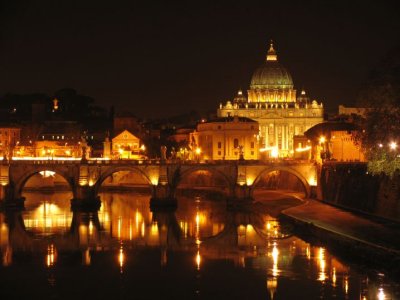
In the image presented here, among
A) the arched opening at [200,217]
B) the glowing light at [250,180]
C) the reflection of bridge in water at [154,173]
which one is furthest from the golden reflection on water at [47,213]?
the glowing light at [250,180]

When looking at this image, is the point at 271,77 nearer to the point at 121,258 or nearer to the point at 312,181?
the point at 312,181

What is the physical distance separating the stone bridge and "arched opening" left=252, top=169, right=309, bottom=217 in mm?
606

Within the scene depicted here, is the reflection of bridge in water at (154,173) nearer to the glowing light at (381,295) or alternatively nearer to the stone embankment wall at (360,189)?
the stone embankment wall at (360,189)

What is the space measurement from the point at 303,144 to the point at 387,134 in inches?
2664

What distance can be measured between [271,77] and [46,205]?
81.2m

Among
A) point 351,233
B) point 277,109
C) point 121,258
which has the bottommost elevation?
point 121,258

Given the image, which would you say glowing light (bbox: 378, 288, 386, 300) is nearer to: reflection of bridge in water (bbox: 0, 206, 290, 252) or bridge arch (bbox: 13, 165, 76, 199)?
reflection of bridge in water (bbox: 0, 206, 290, 252)

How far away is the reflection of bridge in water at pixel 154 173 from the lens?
220 feet

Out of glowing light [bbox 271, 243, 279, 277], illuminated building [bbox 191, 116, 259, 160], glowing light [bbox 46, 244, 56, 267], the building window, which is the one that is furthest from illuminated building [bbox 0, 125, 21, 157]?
glowing light [bbox 271, 243, 279, 277]

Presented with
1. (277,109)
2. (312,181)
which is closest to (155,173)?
(312,181)

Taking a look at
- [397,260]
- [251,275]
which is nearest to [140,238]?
[251,275]

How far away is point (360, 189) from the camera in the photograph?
53812mm

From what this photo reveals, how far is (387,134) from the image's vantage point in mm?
42719

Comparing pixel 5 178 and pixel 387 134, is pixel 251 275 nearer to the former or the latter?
pixel 387 134
